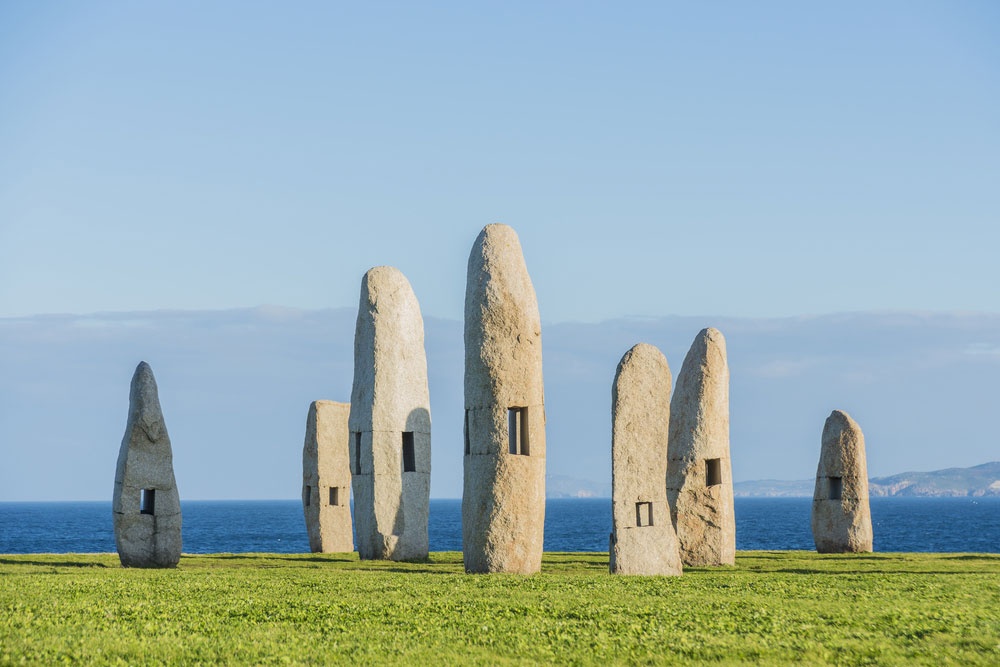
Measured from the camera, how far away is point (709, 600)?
1563cm

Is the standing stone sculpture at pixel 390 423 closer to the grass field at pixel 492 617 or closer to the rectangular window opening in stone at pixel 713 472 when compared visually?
the grass field at pixel 492 617

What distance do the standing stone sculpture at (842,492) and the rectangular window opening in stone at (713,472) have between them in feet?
19.0

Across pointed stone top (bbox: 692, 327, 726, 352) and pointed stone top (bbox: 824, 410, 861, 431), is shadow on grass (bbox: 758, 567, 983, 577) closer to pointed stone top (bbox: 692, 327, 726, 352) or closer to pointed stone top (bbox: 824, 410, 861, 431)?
pointed stone top (bbox: 692, 327, 726, 352)

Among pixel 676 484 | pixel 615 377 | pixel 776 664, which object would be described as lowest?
pixel 776 664

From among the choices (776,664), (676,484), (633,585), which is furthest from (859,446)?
(776,664)

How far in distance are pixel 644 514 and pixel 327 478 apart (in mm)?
12745

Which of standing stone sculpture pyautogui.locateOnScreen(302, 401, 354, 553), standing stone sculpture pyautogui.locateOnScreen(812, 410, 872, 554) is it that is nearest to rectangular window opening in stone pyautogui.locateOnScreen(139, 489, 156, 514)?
standing stone sculpture pyautogui.locateOnScreen(302, 401, 354, 553)

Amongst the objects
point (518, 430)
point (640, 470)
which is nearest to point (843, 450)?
point (640, 470)

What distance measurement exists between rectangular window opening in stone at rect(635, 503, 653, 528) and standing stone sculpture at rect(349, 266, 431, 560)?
7514 mm

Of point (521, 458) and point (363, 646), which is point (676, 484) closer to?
point (521, 458)

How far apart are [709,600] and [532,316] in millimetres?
6847

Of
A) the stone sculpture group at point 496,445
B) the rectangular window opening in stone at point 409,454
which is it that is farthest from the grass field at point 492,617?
the rectangular window opening in stone at point 409,454

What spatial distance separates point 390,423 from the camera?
1041 inches

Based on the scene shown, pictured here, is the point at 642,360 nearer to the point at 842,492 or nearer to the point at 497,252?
the point at 497,252
